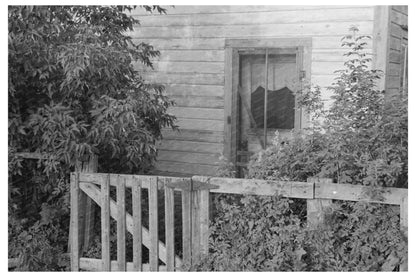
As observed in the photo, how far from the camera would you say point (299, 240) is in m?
4.55

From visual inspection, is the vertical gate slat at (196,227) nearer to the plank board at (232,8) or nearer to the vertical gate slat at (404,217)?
the vertical gate slat at (404,217)

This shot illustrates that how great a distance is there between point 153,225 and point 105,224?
0.53 meters

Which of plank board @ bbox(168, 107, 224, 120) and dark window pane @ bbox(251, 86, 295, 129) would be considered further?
plank board @ bbox(168, 107, 224, 120)

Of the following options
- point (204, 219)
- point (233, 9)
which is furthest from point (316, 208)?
point (233, 9)

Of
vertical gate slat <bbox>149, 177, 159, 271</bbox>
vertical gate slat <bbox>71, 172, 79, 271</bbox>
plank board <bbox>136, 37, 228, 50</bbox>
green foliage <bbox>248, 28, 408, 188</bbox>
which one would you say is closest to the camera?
green foliage <bbox>248, 28, 408, 188</bbox>

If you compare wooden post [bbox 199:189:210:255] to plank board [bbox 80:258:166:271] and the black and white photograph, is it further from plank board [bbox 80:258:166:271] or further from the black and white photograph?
plank board [bbox 80:258:166:271]

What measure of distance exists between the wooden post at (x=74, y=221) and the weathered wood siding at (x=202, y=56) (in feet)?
8.90

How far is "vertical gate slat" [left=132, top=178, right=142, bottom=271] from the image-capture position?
5.06m

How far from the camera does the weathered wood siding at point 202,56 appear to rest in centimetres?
698

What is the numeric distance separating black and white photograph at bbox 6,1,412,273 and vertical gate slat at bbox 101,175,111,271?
1cm

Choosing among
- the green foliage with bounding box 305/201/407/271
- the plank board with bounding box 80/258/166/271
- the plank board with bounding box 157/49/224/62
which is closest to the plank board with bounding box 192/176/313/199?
the green foliage with bounding box 305/201/407/271

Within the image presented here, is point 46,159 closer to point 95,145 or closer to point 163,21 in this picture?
point 95,145

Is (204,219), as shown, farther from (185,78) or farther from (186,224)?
(185,78)

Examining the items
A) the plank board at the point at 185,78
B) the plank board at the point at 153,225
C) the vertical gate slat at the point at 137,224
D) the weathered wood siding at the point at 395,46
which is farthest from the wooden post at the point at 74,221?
the weathered wood siding at the point at 395,46
